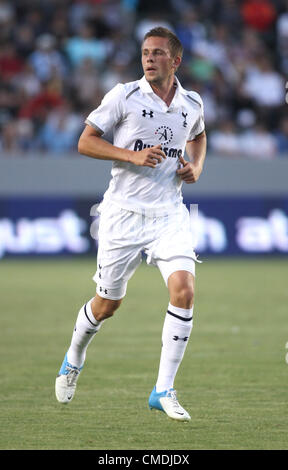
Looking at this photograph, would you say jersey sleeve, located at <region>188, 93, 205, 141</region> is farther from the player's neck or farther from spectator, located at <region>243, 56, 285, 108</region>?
spectator, located at <region>243, 56, 285, 108</region>

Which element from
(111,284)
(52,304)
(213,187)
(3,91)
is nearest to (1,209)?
(3,91)

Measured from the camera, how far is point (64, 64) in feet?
63.2

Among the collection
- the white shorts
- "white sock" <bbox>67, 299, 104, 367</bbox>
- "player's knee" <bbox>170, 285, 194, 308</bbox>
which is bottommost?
"white sock" <bbox>67, 299, 104, 367</bbox>

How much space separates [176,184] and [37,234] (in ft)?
37.0

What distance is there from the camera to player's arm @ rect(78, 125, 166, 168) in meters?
6.36

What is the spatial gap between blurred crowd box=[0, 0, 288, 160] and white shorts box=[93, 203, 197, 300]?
1148cm

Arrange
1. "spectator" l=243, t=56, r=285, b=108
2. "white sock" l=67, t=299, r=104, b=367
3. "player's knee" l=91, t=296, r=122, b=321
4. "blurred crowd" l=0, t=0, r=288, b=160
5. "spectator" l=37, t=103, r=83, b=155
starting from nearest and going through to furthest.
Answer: "player's knee" l=91, t=296, r=122, b=321, "white sock" l=67, t=299, r=104, b=367, "spectator" l=37, t=103, r=83, b=155, "blurred crowd" l=0, t=0, r=288, b=160, "spectator" l=243, t=56, r=285, b=108

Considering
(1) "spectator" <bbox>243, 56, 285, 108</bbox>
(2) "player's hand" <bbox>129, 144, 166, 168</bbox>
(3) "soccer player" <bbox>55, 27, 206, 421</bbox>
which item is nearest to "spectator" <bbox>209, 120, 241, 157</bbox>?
(1) "spectator" <bbox>243, 56, 285, 108</bbox>

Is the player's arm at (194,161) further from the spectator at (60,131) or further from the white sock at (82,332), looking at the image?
the spectator at (60,131)

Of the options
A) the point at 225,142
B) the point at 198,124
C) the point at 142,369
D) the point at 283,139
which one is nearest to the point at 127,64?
the point at 225,142

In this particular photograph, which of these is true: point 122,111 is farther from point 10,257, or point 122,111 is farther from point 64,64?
Result: point 64,64

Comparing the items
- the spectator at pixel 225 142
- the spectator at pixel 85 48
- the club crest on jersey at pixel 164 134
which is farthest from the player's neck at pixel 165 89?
the spectator at pixel 85 48

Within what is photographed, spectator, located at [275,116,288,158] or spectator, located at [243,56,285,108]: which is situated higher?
spectator, located at [243,56,285,108]
